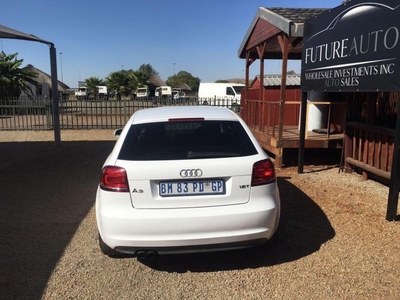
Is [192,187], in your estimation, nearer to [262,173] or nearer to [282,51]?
[262,173]

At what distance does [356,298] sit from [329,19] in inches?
195

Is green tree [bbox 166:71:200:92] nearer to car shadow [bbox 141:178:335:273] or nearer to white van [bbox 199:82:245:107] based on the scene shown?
white van [bbox 199:82:245:107]

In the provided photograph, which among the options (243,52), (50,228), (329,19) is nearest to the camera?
(50,228)

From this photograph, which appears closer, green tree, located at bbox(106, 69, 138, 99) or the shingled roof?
the shingled roof

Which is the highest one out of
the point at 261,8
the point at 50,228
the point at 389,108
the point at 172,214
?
the point at 261,8

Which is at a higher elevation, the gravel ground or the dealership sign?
the dealership sign

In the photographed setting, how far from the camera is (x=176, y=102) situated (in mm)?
18578

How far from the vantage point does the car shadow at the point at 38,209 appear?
11.2 ft

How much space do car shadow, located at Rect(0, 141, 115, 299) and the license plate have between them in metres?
1.41

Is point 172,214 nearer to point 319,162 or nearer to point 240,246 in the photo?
point 240,246

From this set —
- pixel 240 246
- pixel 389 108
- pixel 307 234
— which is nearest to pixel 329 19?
pixel 389 108

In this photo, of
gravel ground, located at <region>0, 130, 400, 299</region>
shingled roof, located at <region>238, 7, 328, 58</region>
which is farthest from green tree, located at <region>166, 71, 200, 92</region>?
gravel ground, located at <region>0, 130, 400, 299</region>

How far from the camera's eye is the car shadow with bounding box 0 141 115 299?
3.40m

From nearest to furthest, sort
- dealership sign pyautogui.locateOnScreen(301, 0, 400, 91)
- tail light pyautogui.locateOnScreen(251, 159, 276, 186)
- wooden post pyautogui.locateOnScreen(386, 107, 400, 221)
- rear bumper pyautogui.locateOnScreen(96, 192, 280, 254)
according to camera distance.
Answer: rear bumper pyautogui.locateOnScreen(96, 192, 280, 254)
tail light pyautogui.locateOnScreen(251, 159, 276, 186)
wooden post pyautogui.locateOnScreen(386, 107, 400, 221)
dealership sign pyautogui.locateOnScreen(301, 0, 400, 91)
